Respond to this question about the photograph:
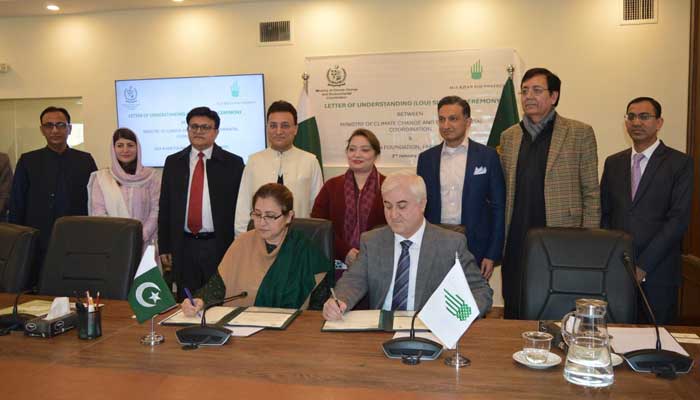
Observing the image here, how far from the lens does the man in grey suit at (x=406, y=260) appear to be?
7.62ft

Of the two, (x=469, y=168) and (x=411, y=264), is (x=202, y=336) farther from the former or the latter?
(x=469, y=168)

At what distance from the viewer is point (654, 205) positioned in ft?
10.5

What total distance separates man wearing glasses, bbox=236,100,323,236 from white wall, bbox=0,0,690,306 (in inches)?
63.7

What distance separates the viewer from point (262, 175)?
3.62 metres

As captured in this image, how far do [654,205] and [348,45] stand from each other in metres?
2.93

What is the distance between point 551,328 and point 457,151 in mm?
1570

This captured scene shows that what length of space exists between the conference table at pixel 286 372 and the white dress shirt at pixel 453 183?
4.37 feet

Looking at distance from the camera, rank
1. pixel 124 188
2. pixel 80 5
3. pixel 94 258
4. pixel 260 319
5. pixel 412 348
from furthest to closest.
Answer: pixel 80 5 → pixel 124 188 → pixel 94 258 → pixel 260 319 → pixel 412 348

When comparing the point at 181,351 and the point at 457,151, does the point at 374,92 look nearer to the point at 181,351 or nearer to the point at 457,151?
the point at 457,151

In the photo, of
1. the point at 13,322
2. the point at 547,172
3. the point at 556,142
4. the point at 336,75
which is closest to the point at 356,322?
the point at 13,322

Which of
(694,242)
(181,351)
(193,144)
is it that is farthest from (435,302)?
(694,242)

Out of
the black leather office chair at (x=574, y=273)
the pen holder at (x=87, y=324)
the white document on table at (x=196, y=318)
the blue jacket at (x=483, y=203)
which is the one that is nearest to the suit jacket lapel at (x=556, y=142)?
the blue jacket at (x=483, y=203)

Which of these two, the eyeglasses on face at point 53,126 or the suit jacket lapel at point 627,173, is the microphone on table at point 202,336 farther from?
the eyeglasses on face at point 53,126

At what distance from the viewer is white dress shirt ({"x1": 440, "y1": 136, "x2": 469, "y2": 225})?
3.25m
